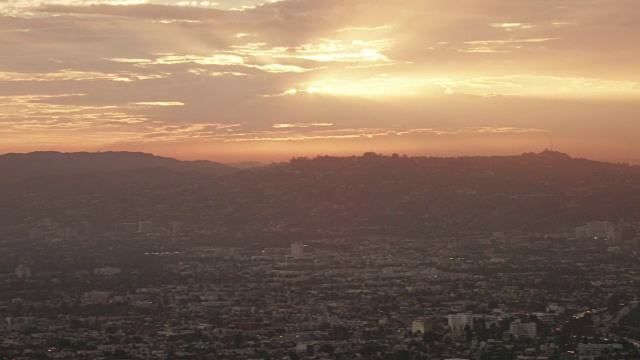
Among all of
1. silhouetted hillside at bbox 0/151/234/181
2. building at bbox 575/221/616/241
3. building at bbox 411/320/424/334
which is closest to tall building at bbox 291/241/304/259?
building at bbox 575/221/616/241

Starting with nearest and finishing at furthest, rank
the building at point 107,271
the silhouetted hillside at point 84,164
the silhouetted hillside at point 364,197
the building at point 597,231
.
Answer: the building at point 107,271
the building at point 597,231
the silhouetted hillside at point 364,197
the silhouetted hillside at point 84,164

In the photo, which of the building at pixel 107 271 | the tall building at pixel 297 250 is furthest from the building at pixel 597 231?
the building at pixel 107 271

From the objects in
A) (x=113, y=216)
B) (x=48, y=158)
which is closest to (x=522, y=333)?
(x=113, y=216)

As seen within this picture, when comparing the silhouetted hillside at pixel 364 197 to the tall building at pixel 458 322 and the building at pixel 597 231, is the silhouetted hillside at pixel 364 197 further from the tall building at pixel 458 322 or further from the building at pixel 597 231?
the tall building at pixel 458 322

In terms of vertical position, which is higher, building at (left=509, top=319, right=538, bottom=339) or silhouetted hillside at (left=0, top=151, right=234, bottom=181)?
silhouetted hillside at (left=0, top=151, right=234, bottom=181)

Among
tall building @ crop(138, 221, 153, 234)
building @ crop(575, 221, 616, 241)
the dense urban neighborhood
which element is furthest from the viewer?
tall building @ crop(138, 221, 153, 234)

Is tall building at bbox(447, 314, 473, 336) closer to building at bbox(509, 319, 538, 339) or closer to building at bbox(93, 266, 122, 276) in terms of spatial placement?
building at bbox(509, 319, 538, 339)

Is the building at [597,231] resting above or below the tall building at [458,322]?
above

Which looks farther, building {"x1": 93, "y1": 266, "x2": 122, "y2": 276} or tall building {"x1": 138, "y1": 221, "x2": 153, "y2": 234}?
tall building {"x1": 138, "y1": 221, "x2": 153, "y2": 234}

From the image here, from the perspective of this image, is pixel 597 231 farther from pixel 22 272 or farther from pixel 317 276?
pixel 22 272
